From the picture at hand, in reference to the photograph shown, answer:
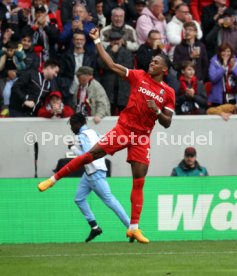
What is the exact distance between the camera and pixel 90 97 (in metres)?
21.3

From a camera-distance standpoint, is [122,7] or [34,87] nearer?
[34,87]

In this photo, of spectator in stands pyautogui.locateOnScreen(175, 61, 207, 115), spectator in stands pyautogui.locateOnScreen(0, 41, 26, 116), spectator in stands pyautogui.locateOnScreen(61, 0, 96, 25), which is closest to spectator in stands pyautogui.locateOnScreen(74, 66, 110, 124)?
spectator in stands pyautogui.locateOnScreen(0, 41, 26, 116)

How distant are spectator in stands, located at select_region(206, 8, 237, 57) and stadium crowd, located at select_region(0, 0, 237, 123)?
0.8 inches

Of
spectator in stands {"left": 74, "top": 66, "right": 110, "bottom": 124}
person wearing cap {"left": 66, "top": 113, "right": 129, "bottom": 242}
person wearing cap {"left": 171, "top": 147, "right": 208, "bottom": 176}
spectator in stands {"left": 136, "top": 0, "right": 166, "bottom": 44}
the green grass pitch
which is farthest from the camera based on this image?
spectator in stands {"left": 136, "top": 0, "right": 166, "bottom": 44}

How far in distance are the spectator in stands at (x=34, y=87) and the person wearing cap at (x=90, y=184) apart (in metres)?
3.13

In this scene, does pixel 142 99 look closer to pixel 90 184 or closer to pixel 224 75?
pixel 90 184

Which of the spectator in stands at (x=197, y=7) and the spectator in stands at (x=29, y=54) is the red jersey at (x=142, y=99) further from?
the spectator in stands at (x=197, y=7)

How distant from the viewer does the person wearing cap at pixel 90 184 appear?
18094 millimetres

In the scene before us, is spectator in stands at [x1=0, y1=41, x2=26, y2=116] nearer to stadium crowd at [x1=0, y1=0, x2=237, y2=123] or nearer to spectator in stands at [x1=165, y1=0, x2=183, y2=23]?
stadium crowd at [x1=0, y1=0, x2=237, y2=123]

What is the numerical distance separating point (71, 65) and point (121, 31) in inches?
52.4

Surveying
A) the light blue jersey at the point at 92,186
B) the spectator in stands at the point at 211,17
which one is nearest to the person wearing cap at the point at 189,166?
the light blue jersey at the point at 92,186

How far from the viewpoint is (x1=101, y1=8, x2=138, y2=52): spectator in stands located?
22172mm

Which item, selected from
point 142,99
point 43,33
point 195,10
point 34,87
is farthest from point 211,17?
point 142,99

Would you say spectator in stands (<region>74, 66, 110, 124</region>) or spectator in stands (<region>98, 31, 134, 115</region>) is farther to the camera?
spectator in stands (<region>98, 31, 134, 115</region>)
